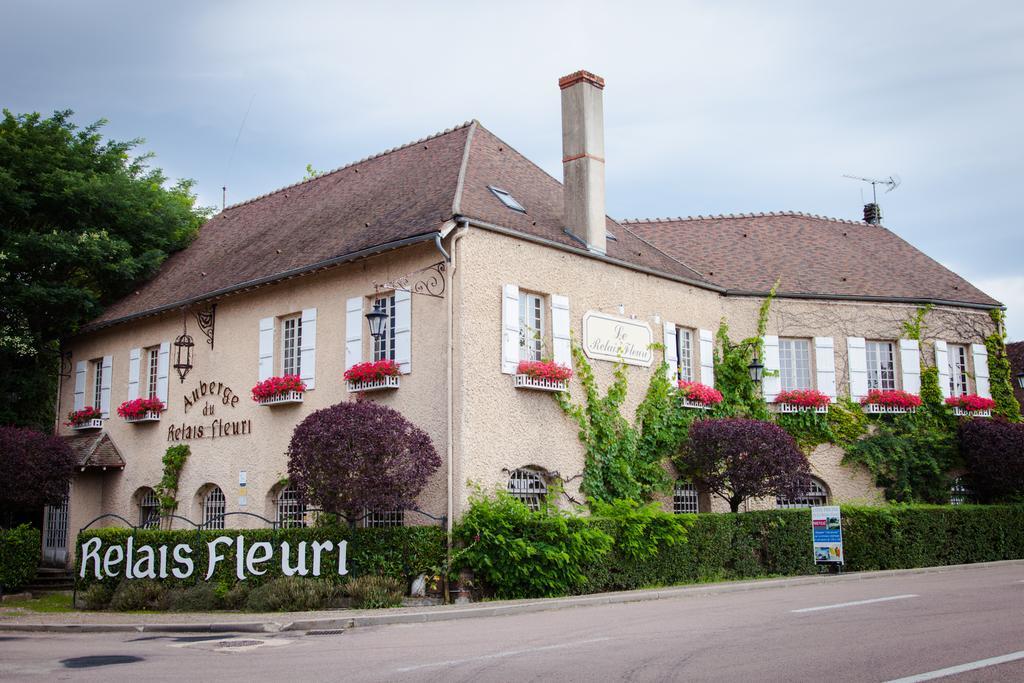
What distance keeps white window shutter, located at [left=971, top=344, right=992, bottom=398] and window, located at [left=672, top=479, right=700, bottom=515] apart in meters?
8.75

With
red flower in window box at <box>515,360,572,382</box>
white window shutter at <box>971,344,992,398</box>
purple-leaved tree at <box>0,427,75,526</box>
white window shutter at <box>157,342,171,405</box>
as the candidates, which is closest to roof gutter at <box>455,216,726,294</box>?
red flower in window box at <box>515,360,572,382</box>

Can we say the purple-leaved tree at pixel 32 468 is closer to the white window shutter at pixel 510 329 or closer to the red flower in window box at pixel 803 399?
the white window shutter at pixel 510 329

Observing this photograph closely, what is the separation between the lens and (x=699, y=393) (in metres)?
20.8

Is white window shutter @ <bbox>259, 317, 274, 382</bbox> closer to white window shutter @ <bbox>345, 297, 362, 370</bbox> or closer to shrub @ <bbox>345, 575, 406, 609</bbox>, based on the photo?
white window shutter @ <bbox>345, 297, 362, 370</bbox>

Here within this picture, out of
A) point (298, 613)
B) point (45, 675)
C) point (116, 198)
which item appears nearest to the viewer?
point (45, 675)

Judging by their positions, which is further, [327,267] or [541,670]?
[327,267]

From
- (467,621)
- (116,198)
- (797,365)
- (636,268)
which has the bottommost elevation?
(467,621)

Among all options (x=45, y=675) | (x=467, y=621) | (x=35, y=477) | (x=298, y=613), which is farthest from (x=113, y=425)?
(x=45, y=675)

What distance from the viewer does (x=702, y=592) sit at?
1606 cm

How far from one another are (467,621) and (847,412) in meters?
13.1

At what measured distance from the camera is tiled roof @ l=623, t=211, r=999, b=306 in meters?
24.1

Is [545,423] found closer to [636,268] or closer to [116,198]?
[636,268]

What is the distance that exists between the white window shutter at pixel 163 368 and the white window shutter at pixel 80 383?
3613 millimetres

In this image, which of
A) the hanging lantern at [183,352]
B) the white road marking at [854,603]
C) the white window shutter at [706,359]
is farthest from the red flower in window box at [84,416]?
the white road marking at [854,603]
